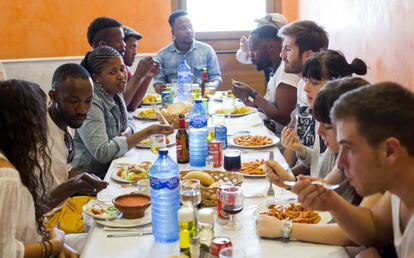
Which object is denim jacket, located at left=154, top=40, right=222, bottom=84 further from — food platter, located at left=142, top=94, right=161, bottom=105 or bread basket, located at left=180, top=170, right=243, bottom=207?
bread basket, located at left=180, top=170, right=243, bottom=207

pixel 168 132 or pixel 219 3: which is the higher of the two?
pixel 219 3

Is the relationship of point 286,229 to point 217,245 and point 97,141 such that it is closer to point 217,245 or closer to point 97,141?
point 217,245

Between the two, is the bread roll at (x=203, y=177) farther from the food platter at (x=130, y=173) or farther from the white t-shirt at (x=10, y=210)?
the white t-shirt at (x=10, y=210)

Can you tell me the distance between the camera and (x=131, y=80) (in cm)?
366

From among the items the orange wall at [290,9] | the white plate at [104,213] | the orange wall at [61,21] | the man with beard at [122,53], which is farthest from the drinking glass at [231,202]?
the orange wall at [290,9]

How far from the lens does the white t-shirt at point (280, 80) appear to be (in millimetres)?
3266

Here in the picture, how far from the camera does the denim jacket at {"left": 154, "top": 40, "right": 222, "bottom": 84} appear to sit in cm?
478

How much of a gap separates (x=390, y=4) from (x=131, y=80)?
1780 millimetres

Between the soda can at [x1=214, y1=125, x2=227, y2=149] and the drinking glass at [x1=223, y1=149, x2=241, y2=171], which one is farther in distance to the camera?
the soda can at [x1=214, y1=125, x2=227, y2=149]

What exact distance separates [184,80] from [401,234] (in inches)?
118

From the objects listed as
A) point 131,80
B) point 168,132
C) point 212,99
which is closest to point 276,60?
point 212,99

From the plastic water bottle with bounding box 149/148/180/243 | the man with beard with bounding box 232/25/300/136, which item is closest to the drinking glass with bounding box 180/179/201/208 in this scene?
the plastic water bottle with bounding box 149/148/180/243

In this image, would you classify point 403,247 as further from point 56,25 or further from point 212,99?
point 56,25

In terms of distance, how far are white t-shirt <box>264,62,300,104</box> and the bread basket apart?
4.37ft
